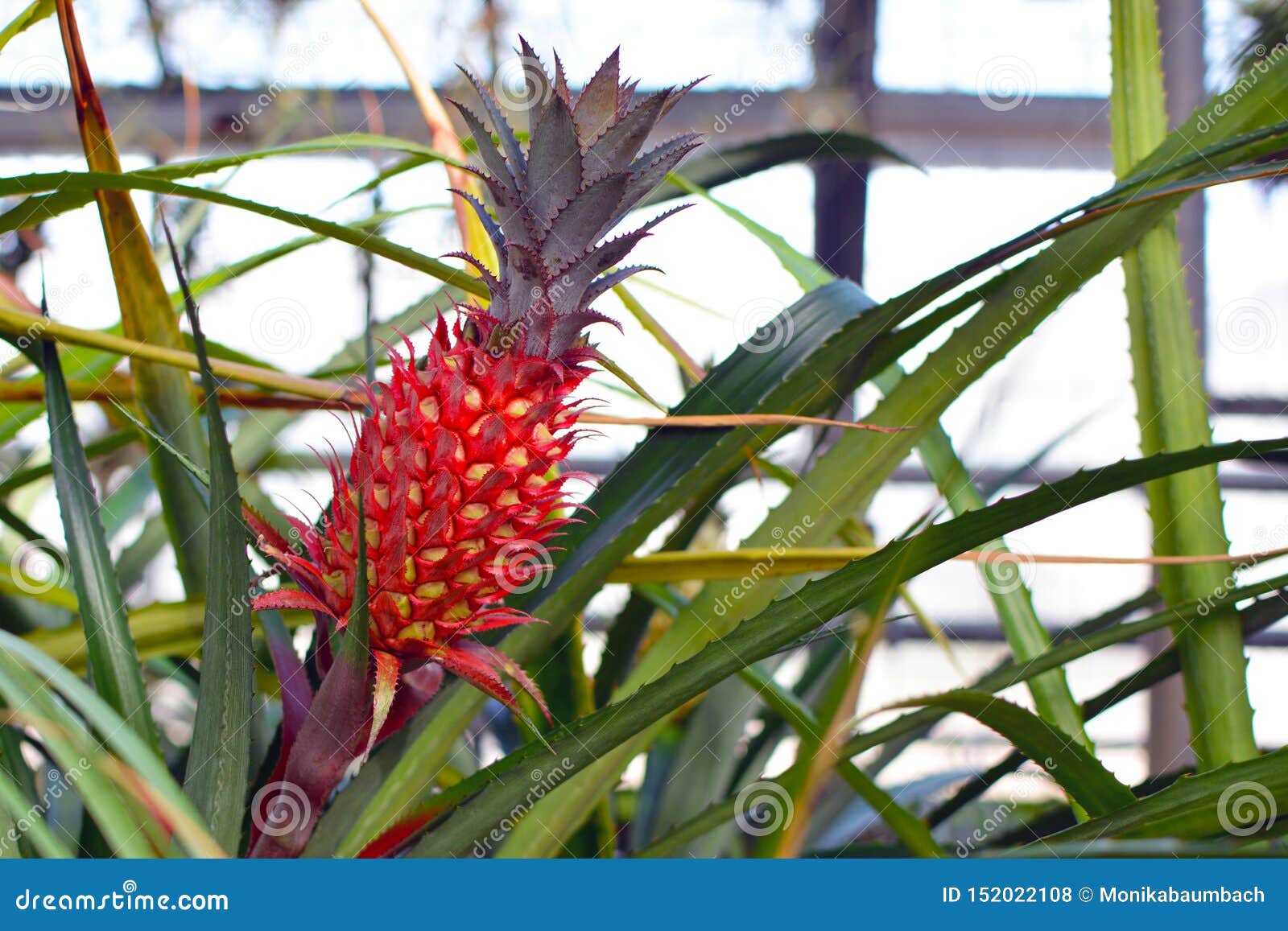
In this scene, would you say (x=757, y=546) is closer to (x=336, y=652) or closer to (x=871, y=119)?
(x=336, y=652)

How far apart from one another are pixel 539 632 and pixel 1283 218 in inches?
65.0

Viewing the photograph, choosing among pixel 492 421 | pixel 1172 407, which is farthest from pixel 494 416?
pixel 1172 407

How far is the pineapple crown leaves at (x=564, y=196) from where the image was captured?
291mm

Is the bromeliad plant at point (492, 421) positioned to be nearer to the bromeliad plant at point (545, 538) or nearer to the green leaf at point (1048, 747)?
the bromeliad plant at point (545, 538)

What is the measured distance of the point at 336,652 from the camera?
309mm

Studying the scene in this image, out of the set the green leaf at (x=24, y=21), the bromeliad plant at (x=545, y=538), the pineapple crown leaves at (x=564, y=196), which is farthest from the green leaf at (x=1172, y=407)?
the green leaf at (x=24, y=21)

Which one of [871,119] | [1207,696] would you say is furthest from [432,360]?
[871,119]

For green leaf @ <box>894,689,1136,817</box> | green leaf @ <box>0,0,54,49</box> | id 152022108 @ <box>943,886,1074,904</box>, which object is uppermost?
green leaf @ <box>0,0,54,49</box>

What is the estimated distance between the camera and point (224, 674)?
→ 0.29 m

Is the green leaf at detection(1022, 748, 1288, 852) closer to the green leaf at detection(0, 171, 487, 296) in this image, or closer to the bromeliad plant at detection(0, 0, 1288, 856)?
the bromeliad plant at detection(0, 0, 1288, 856)

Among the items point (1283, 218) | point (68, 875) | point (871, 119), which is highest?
point (871, 119)

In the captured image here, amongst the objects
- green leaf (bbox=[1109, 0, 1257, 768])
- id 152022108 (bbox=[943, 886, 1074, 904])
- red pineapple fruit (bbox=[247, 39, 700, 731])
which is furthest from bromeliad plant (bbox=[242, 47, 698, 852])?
green leaf (bbox=[1109, 0, 1257, 768])

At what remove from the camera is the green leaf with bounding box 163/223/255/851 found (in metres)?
0.28

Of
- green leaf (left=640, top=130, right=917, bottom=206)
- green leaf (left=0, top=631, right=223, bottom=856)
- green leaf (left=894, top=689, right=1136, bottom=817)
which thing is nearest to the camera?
green leaf (left=0, top=631, right=223, bottom=856)
